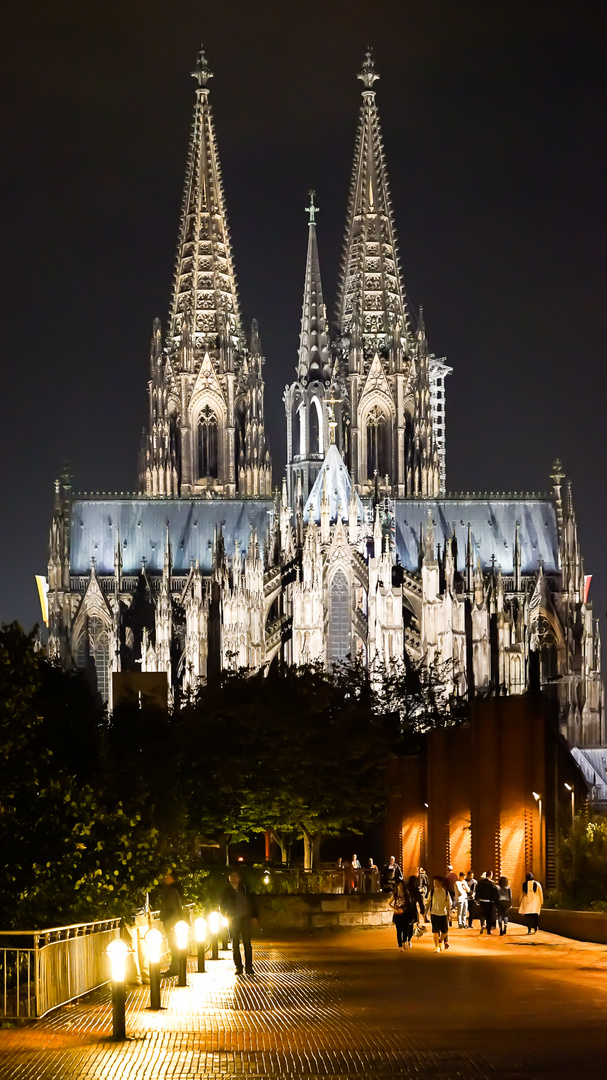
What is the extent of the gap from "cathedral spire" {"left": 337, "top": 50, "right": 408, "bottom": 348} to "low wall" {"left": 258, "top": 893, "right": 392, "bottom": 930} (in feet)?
275

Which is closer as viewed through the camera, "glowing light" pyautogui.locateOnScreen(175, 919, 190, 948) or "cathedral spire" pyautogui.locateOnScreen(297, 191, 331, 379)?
"glowing light" pyautogui.locateOnScreen(175, 919, 190, 948)

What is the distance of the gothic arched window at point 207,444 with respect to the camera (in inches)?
4820

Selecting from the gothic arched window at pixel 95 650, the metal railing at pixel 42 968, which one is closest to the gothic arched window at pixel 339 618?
the gothic arched window at pixel 95 650

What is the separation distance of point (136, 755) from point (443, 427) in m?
115

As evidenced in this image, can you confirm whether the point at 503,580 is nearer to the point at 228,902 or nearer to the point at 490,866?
the point at 490,866

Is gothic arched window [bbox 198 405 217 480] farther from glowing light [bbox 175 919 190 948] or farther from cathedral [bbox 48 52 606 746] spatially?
glowing light [bbox 175 919 190 948]

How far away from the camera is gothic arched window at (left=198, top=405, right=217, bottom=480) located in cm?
12244

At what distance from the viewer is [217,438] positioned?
122562 mm

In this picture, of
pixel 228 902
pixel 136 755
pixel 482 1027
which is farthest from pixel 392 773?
pixel 482 1027

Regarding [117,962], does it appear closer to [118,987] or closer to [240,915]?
[118,987]

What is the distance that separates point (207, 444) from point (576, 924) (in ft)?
296

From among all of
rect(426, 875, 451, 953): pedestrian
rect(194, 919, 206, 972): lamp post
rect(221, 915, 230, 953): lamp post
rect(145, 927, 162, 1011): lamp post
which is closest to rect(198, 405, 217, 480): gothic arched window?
rect(221, 915, 230, 953): lamp post

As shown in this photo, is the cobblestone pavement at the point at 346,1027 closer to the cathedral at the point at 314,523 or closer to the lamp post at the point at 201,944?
the lamp post at the point at 201,944

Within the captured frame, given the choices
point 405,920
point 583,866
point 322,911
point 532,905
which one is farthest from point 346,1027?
point 322,911
